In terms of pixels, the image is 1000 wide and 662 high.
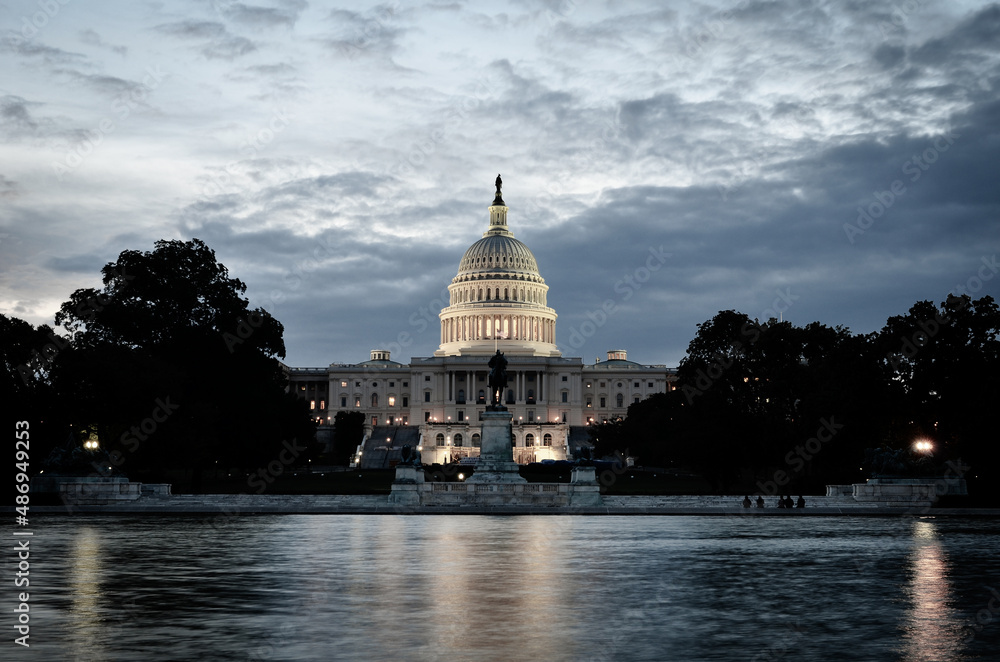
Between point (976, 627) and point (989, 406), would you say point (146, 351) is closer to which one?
point (989, 406)

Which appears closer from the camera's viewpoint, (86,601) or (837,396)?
(86,601)

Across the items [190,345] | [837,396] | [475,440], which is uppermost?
[190,345]

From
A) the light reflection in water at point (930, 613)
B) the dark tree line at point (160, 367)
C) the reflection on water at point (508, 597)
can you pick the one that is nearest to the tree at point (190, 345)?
the dark tree line at point (160, 367)

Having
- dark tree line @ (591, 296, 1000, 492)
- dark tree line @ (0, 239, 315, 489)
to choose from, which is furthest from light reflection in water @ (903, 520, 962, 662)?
dark tree line @ (0, 239, 315, 489)

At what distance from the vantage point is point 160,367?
6556 centimetres

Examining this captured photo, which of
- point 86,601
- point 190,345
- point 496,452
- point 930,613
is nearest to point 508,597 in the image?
Answer: point 930,613

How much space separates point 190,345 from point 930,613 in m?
Answer: 63.1

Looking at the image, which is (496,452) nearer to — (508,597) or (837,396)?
(837,396)

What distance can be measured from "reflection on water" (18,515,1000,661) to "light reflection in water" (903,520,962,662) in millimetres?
44

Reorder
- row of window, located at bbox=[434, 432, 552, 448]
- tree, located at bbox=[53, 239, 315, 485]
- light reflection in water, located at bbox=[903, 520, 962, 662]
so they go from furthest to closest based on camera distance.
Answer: row of window, located at bbox=[434, 432, 552, 448] → tree, located at bbox=[53, 239, 315, 485] → light reflection in water, located at bbox=[903, 520, 962, 662]

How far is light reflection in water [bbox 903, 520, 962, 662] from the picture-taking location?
45.0 feet

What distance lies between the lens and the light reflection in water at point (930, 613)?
13.7 metres

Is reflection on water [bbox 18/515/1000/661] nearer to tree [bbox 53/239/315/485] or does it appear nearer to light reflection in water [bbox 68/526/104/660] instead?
light reflection in water [bbox 68/526/104/660]

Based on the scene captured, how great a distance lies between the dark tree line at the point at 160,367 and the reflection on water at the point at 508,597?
91.6ft
